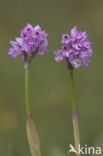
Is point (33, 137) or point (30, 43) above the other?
point (30, 43)

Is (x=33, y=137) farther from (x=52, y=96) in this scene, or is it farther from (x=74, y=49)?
(x=52, y=96)

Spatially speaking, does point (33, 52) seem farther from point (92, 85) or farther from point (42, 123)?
point (92, 85)

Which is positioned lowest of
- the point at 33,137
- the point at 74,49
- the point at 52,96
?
the point at 33,137

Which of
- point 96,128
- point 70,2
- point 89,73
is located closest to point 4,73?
point 89,73

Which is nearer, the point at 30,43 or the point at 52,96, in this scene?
the point at 30,43

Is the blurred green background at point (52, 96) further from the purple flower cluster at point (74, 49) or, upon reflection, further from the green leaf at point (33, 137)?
the purple flower cluster at point (74, 49)

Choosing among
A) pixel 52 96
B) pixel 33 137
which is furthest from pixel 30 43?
pixel 52 96

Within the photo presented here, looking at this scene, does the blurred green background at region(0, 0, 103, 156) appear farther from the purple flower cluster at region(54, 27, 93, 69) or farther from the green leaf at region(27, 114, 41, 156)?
the purple flower cluster at region(54, 27, 93, 69)
